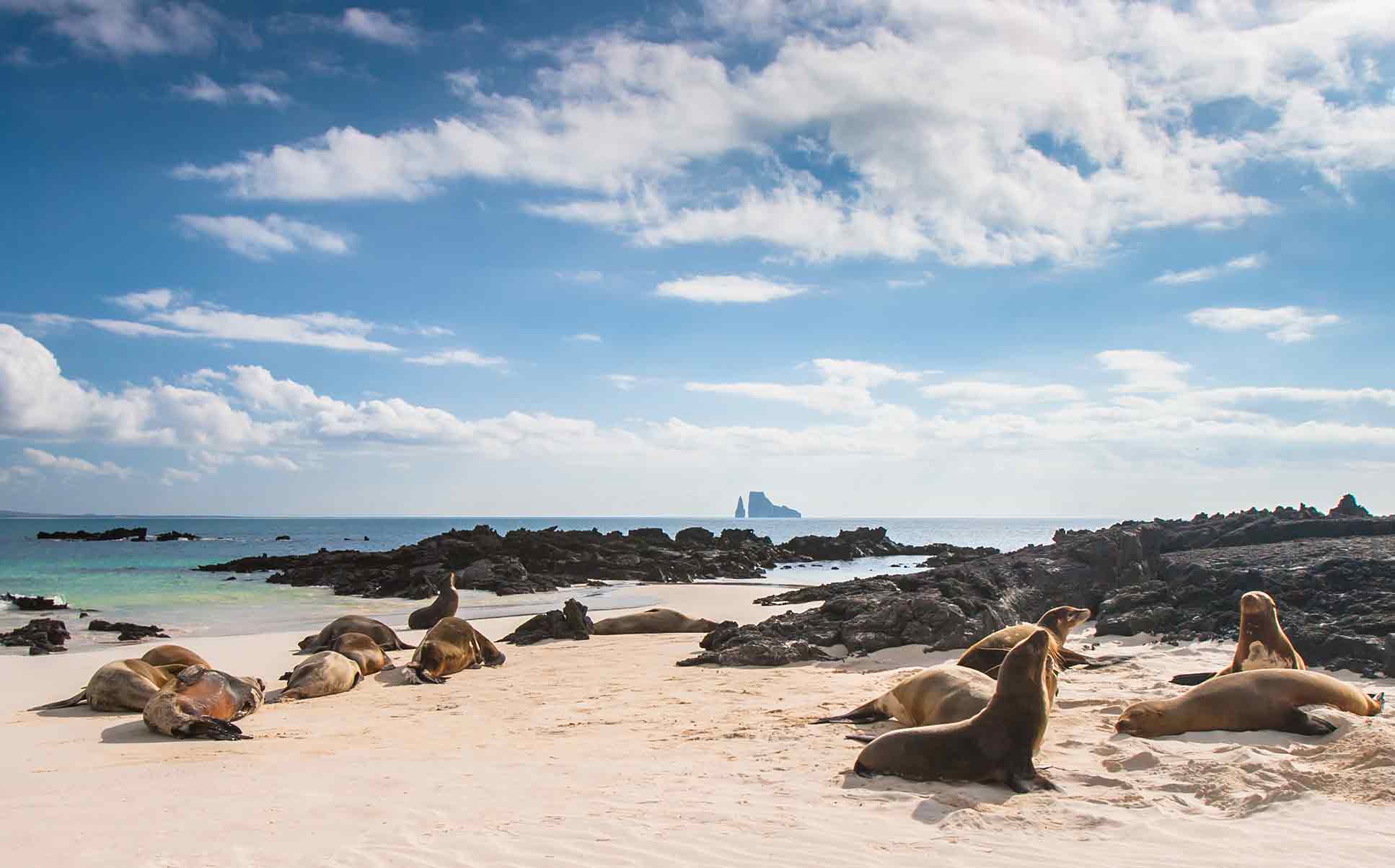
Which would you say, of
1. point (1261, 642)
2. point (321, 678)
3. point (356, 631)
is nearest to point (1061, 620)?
point (1261, 642)

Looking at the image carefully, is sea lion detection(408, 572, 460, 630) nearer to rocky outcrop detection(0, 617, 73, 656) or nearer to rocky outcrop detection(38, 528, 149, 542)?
rocky outcrop detection(0, 617, 73, 656)

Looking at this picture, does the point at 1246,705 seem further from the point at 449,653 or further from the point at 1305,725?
the point at 449,653

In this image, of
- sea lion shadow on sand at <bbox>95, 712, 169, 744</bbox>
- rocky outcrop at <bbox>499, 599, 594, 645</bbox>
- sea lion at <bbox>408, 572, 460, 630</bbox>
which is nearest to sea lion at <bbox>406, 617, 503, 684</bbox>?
rocky outcrop at <bbox>499, 599, 594, 645</bbox>

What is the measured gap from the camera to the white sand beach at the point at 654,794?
15.0 feet

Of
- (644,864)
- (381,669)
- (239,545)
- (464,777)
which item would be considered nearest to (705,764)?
(464,777)

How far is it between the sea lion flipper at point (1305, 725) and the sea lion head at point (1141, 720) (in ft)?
2.63

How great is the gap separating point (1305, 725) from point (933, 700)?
2551mm

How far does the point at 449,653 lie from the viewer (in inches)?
474

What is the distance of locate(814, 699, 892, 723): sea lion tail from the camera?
7.75m

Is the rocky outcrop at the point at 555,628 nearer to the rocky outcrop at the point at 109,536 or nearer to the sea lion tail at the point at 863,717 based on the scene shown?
the sea lion tail at the point at 863,717

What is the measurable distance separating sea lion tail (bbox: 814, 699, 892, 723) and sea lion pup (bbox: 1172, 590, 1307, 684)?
10.1 ft

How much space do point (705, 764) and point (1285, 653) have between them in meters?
5.63

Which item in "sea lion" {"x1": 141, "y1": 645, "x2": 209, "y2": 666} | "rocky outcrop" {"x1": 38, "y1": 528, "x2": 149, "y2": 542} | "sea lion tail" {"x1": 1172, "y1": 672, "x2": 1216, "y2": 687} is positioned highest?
"sea lion tail" {"x1": 1172, "y1": 672, "x2": 1216, "y2": 687}

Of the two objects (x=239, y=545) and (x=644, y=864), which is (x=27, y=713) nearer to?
(x=644, y=864)
